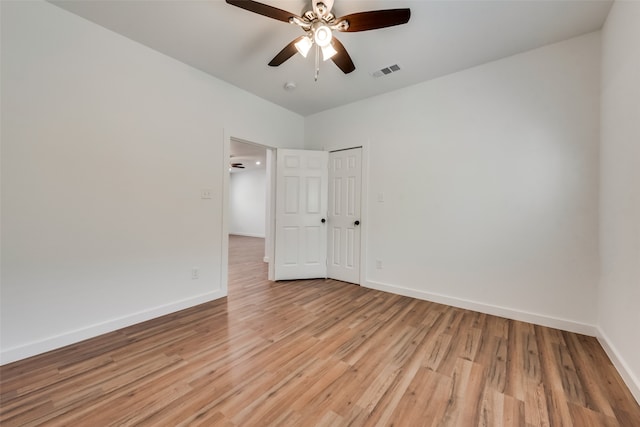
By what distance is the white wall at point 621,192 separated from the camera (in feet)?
5.30

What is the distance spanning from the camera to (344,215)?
3932mm

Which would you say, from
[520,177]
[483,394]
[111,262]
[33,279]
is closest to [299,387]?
[483,394]

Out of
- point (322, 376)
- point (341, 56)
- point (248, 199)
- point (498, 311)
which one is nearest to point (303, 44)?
point (341, 56)

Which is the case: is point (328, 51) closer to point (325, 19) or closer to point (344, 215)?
point (325, 19)

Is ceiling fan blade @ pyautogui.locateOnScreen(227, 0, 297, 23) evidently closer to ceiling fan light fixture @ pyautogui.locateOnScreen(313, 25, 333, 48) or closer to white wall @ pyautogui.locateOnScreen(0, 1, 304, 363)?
ceiling fan light fixture @ pyautogui.locateOnScreen(313, 25, 333, 48)

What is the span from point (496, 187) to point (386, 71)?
71.4 inches

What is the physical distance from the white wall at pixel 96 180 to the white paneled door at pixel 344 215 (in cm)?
174

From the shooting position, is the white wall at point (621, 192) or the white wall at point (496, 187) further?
the white wall at point (496, 187)

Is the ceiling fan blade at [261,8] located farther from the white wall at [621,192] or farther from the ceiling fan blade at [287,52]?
the white wall at [621,192]

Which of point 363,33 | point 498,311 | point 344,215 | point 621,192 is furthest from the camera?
point 344,215

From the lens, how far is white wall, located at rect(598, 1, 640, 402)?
1.61 m

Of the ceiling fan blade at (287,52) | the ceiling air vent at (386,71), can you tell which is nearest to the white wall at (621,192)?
the ceiling air vent at (386,71)

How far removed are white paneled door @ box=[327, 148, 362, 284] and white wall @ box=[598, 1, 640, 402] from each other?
2.46 m

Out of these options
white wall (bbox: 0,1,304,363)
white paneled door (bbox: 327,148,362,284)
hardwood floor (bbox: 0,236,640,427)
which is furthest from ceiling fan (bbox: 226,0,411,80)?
hardwood floor (bbox: 0,236,640,427)
